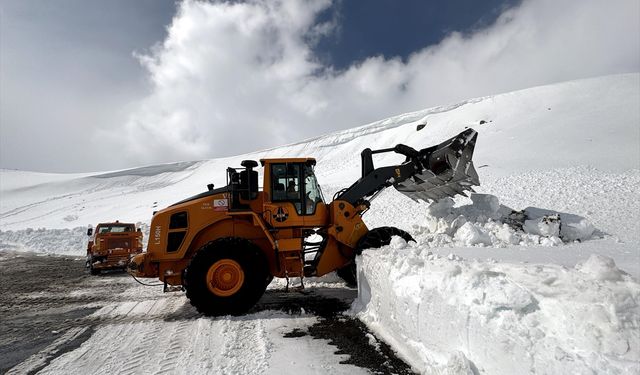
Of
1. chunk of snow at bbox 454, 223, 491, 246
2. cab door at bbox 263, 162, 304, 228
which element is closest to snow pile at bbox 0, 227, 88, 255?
cab door at bbox 263, 162, 304, 228

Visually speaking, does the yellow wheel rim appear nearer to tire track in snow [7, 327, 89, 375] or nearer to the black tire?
the black tire

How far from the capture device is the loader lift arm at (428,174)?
21.4 feet

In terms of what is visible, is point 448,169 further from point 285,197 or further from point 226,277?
point 226,277

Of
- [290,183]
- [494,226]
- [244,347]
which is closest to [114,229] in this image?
[290,183]

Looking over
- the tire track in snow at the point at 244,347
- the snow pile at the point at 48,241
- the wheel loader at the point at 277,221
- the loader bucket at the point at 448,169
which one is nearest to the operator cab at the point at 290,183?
the wheel loader at the point at 277,221

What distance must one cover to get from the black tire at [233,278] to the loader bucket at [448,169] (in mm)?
3199

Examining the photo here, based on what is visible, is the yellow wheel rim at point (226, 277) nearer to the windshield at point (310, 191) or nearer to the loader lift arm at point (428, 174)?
the windshield at point (310, 191)

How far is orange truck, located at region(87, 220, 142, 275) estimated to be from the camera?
38.5 ft

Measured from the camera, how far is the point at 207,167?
6216cm

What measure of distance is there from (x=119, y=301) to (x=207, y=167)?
56958 mm

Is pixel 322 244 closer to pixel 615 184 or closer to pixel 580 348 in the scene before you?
pixel 580 348

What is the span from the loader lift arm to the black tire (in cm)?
209

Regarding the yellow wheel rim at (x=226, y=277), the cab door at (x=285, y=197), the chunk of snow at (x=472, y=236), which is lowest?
the yellow wheel rim at (x=226, y=277)

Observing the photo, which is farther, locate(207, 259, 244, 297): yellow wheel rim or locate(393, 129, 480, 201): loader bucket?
locate(393, 129, 480, 201): loader bucket
